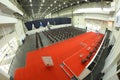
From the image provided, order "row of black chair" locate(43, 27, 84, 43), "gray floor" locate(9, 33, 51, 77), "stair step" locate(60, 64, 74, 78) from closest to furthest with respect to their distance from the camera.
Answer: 1. "stair step" locate(60, 64, 74, 78)
2. "gray floor" locate(9, 33, 51, 77)
3. "row of black chair" locate(43, 27, 84, 43)

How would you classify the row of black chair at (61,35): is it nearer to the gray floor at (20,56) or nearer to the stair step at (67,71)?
the gray floor at (20,56)

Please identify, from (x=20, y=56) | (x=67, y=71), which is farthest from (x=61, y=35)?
(x=67, y=71)

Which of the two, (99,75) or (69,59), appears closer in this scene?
(99,75)

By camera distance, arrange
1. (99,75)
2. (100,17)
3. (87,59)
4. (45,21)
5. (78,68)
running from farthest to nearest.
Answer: (45,21)
(100,17)
(87,59)
(78,68)
(99,75)

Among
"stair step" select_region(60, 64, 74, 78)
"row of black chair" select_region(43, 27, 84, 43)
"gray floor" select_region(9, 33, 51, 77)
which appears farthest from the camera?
"row of black chair" select_region(43, 27, 84, 43)

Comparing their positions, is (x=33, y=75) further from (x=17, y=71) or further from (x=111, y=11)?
(x=111, y=11)

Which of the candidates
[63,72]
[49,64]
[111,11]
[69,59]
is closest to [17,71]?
[49,64]

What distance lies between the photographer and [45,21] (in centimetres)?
1675

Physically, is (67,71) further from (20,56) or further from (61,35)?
(61,35)

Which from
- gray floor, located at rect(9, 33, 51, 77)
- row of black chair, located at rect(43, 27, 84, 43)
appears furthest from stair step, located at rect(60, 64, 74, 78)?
row of black chair, located at rect(43, 27, 84, 43)

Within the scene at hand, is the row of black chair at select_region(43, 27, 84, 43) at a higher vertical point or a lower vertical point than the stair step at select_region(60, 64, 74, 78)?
higher

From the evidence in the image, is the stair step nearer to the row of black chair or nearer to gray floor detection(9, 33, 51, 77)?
gray floor detection(9, 33, 51, 77)

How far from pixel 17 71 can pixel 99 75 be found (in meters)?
2.85

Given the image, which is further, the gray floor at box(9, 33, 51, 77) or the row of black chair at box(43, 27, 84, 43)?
the row of black chair at box(43, 27, 84, 43)
